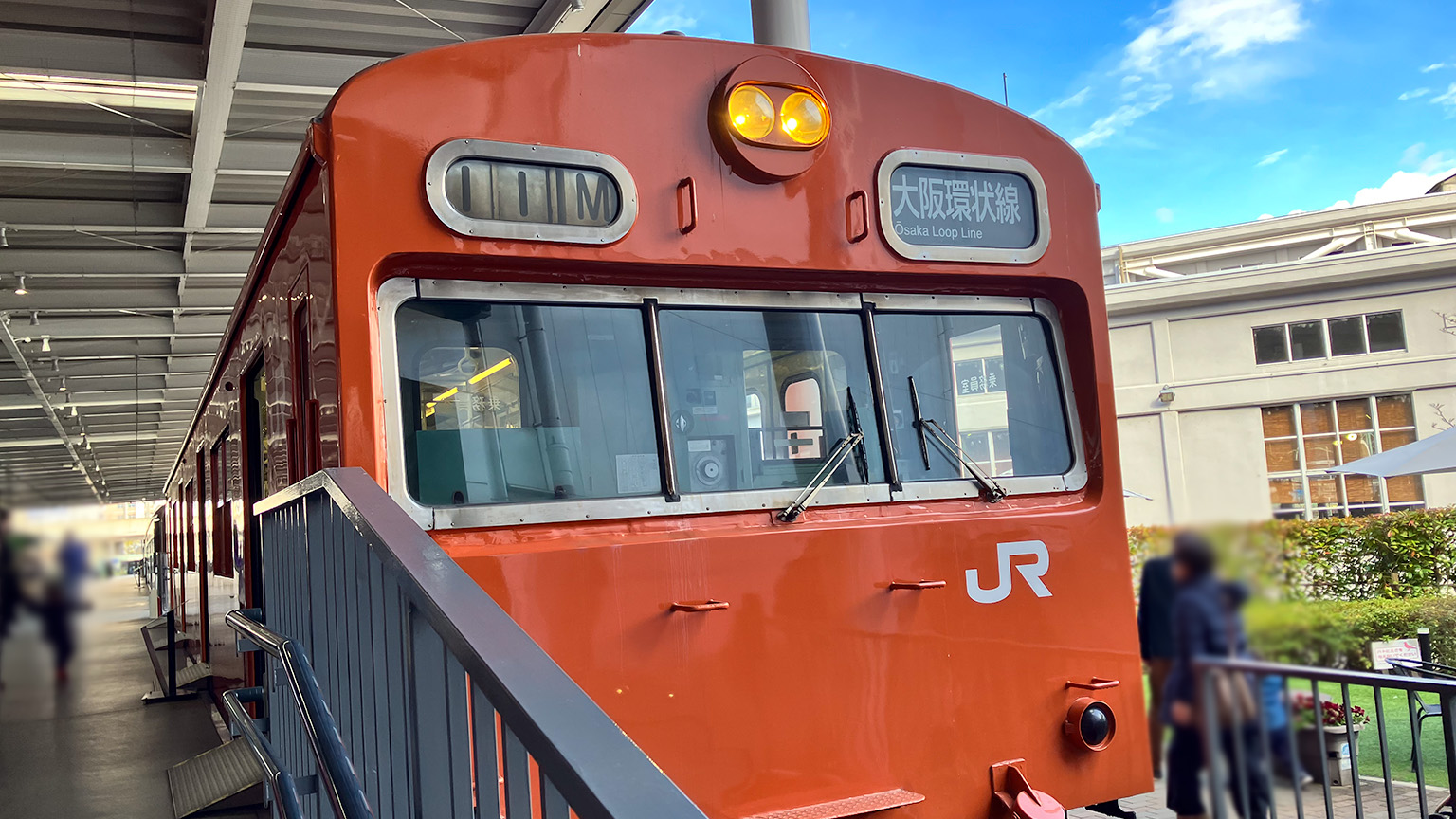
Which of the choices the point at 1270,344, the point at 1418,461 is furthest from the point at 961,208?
the point at 1270,344

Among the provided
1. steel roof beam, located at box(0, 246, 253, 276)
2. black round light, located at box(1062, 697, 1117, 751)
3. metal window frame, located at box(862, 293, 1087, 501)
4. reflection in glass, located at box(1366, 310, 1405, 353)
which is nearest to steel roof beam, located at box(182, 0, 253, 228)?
steel roof beam, located at box(0, 246, 253, 276)

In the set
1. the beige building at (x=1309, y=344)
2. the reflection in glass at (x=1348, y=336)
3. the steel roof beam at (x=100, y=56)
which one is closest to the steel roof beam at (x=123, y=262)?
the steel roof beam at (x=100, y=56)

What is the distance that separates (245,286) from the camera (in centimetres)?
486

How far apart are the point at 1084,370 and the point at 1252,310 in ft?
47.9

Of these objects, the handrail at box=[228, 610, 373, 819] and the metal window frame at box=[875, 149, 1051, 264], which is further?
the metal window frame at box=[875, 149, 1051, 264]

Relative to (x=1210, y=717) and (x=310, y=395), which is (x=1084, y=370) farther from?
(x=1210, y=717)

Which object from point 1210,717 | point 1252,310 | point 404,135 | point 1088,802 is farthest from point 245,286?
point 1252,310

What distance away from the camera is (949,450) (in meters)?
3.66

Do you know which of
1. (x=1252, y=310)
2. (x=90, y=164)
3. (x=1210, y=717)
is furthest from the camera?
(x=1252, y=310)

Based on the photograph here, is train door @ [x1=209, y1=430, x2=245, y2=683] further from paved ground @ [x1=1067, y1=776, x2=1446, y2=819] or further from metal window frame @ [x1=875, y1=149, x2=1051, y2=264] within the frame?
paved ground @ [x1=1067, y1=776, x2=1446, y2=819]

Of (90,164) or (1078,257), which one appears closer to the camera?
(1078,257)

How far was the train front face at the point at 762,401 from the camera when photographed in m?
3.00

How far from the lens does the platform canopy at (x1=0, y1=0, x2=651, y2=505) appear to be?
7941 mm

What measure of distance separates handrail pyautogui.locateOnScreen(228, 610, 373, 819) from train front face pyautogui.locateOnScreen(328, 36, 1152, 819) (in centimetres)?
51
